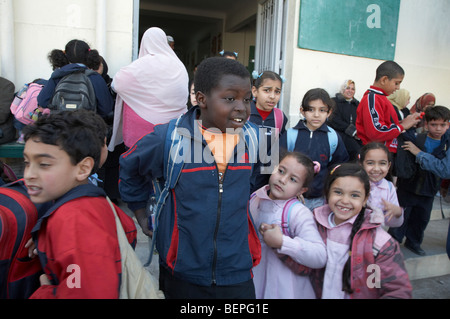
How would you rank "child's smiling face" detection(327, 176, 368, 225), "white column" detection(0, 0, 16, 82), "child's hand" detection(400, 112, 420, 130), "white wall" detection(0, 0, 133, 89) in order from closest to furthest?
"child's smiling face" detection(327, 176, 368, 225) < "child's hand" detection(400, 112, 420, 130) < "white column" detection(0, 0, 16, 82) < "white wall" detection(0, 0, 133, 89)

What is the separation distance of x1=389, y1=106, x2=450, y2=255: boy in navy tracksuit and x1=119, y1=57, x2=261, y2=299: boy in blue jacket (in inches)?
93.5

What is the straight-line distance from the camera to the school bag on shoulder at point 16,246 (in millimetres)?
1171

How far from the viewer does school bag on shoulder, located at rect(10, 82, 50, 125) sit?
3034 mm

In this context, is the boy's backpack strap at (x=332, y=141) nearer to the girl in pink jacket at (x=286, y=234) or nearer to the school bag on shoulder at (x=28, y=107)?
the girl in pink jacket at (x=286, y=234)

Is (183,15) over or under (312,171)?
over

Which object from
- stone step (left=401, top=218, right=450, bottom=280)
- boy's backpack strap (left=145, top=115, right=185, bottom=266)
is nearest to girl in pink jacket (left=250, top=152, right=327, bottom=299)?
boy's backpack strap (left=145, top=115, right=185, bottom=266)

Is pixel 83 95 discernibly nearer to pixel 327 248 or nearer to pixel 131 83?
pixel 131 83

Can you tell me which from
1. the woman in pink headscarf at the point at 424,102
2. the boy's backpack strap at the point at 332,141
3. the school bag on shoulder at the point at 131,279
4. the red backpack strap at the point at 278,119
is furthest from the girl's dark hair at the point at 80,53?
the woman in pink headscarf at the point at 424,102

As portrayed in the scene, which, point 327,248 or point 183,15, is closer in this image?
point 327,248

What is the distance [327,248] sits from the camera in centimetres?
167

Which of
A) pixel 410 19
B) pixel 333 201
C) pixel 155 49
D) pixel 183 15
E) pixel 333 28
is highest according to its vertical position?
pixel 183 15

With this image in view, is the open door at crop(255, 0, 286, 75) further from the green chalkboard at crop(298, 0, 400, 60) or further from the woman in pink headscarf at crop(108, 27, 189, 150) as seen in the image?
the woman in pink headscarf at crop(108, 27, 189, 150)

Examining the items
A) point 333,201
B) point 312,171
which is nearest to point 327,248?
point 333,201

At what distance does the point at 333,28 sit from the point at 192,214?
4.43 metres
